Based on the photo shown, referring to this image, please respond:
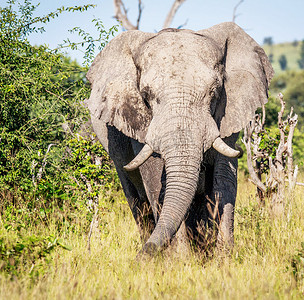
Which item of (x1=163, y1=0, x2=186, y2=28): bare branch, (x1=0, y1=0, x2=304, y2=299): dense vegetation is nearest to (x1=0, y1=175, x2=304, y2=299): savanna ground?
(x1=0, y1=0, x2=304, y2=299): dense vegetation

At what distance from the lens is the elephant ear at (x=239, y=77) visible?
14.9 feet

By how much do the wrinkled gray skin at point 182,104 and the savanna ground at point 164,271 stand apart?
0.25 m

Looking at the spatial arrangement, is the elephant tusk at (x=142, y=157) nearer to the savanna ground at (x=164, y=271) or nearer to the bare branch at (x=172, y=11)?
the savanna ground at (x=164, y=271)

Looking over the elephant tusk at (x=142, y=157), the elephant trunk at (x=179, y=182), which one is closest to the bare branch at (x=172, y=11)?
the elephant tusk at (x=142, y=157)

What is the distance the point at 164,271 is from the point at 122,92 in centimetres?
170

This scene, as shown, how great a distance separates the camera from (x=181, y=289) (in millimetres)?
3066

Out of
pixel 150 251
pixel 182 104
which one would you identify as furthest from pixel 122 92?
pixel 150 251

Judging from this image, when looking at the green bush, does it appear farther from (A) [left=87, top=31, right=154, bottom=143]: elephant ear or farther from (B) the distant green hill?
(B) the distant green hill

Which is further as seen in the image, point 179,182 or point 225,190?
point 225,190

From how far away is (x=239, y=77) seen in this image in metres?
4.72

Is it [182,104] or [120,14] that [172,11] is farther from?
[182,104]

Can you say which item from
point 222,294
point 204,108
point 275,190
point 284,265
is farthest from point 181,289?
point 275,190

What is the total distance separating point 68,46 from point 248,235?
10.8 feet

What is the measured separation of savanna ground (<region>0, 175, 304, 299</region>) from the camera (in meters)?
2.89
